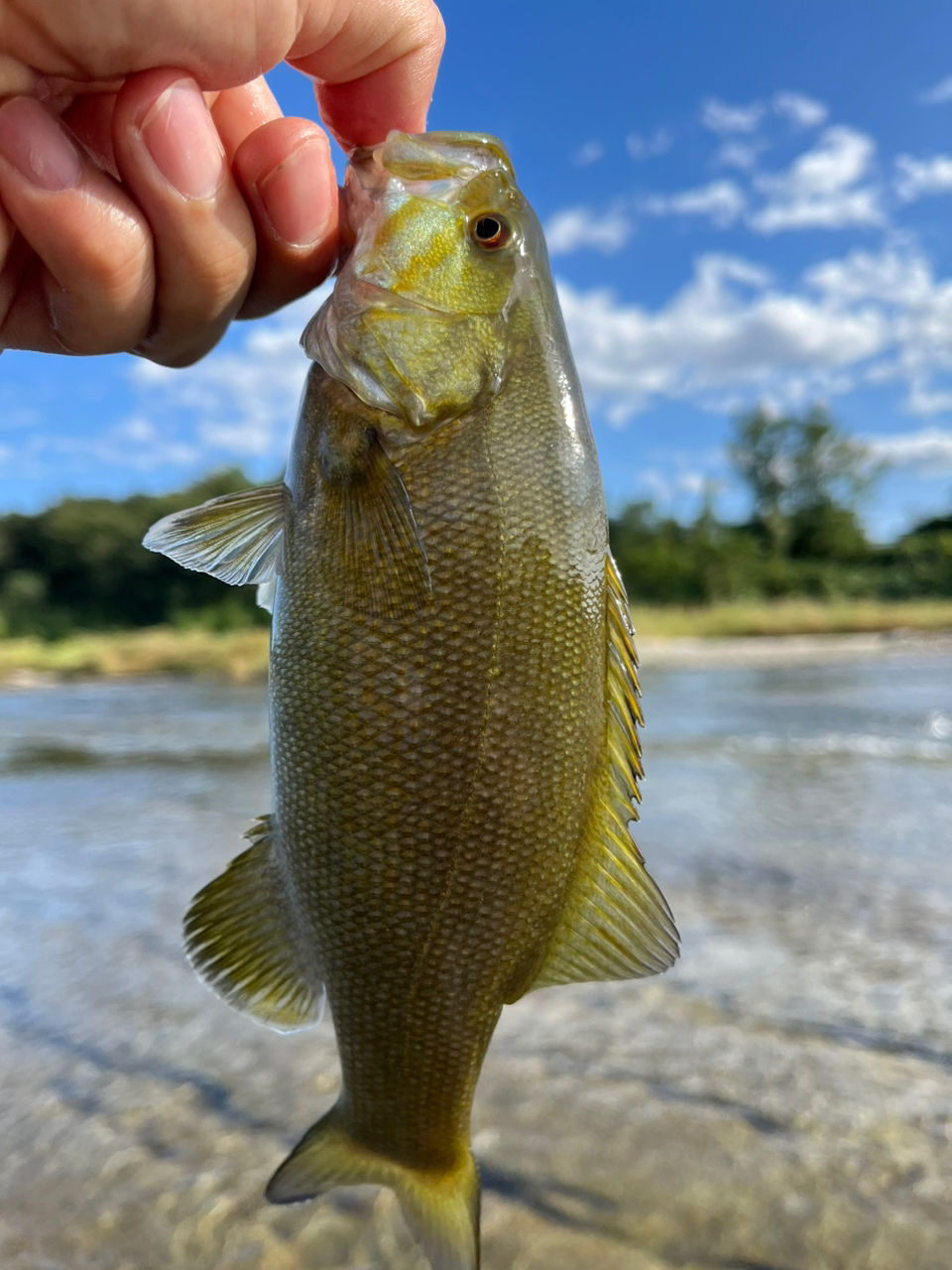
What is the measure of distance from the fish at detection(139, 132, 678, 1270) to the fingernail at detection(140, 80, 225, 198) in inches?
12.8

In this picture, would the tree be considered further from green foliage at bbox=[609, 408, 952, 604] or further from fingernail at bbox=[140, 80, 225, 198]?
fingernail at bbox=[140, 80, 225, 198]

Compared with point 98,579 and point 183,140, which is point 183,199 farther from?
point 98,579

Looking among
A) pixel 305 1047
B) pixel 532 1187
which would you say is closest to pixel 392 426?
pixel 532 1187

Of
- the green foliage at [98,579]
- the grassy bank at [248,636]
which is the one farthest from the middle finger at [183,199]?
the green foliage at [98,579]

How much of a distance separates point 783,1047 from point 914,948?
1307mm

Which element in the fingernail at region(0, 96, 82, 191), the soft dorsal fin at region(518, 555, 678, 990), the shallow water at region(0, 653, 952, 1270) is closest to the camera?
the fingernail at region(0, 96, 82, 191)

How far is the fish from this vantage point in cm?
170

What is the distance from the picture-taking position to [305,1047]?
364 centimetres

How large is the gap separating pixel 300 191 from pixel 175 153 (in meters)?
0.26

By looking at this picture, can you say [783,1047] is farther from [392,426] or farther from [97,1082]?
[392,426]

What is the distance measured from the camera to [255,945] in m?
1.89

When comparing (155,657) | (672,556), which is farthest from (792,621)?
(155,657)

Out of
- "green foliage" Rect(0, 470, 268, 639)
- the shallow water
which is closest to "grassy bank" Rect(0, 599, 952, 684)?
"green foliage" Rect(0, 470, 268, 639)

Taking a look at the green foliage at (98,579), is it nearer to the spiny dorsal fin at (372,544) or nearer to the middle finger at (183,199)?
the middle finger at (183,199)
